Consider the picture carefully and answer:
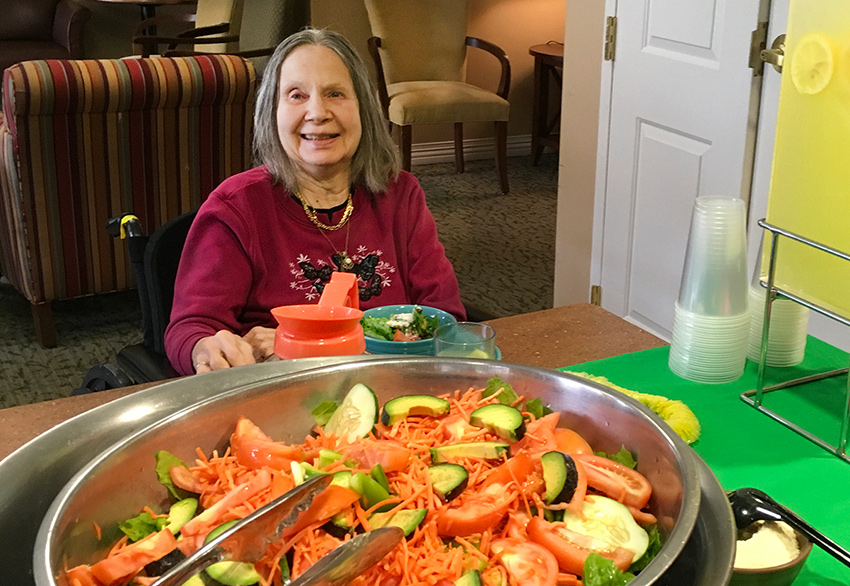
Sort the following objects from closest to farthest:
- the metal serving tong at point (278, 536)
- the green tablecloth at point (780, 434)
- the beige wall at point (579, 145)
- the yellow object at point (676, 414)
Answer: the metal serving tong at point (278, 536)
the green tablecloth at point (780, 434)
the yellow object at point (676, 414)
the beige wall at point (579, 145)

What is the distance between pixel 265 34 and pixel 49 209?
285 cm

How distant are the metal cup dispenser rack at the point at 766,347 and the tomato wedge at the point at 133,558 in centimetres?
73

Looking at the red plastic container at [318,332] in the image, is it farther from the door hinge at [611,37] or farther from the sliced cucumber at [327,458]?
the door hinge at [611,37]

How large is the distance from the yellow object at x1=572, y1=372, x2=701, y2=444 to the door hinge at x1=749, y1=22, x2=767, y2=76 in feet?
5.12

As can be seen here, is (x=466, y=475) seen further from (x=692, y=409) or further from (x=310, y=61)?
(x=310, y=61)

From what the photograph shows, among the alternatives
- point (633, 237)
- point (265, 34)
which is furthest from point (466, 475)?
point (265, 34)

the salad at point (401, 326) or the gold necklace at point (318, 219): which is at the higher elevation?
the gold necklace at point (318, 219)

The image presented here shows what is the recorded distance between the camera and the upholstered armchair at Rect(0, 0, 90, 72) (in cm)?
670

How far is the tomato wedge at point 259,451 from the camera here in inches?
31.9

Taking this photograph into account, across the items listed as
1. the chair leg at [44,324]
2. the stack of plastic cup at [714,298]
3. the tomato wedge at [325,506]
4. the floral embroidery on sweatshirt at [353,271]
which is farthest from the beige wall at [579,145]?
the tomato wedge at [325,506]

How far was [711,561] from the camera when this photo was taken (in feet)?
2.18

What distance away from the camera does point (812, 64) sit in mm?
997

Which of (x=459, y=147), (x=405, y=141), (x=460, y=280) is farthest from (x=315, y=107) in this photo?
(x=459, y=147)

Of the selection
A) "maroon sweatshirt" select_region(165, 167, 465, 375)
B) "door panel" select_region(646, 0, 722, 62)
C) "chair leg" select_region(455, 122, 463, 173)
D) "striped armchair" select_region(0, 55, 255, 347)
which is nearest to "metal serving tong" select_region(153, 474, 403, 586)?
"maroon sweatshirt" select_region(165, 167, 465, 375)
